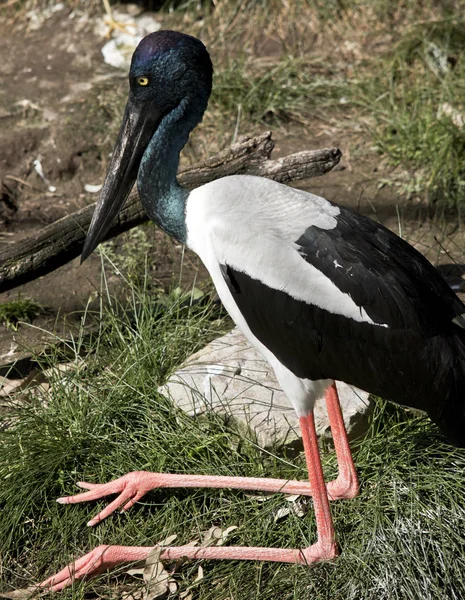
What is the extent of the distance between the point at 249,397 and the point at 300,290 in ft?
2.95

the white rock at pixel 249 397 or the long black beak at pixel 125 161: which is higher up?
the long black beak at pixel 125 161

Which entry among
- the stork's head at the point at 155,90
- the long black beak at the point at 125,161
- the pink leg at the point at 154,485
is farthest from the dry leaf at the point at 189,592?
the stork's head at the point at 155,90

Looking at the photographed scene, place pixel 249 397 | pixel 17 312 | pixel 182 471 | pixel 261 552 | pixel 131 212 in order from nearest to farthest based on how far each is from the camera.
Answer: pixel 261 552, pixel 182 471, pixel 249 397, pixel 131 212, pixel 17 312

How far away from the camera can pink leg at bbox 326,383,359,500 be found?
3.40 metres

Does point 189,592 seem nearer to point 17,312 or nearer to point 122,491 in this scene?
point 122,491

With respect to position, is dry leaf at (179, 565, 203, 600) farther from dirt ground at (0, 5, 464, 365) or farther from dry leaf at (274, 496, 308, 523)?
dirt ground at (0, 5, 464, 365)

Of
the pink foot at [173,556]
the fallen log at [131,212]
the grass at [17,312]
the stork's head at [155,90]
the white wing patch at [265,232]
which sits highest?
the stork's head at [155,90]

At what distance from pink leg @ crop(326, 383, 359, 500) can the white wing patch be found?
496 millimetres

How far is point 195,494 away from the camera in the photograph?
358cm

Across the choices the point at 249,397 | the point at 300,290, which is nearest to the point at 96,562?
the point at 249,397

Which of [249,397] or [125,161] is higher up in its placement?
[125,161]

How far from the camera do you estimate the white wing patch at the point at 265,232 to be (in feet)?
9.96

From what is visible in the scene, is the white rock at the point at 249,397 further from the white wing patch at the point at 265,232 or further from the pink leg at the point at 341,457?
the white wing patch at the point at 265,232

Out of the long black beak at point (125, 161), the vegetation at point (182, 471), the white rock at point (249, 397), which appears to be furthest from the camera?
the white rock at point (249, 397)
